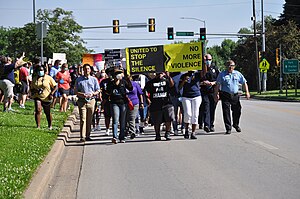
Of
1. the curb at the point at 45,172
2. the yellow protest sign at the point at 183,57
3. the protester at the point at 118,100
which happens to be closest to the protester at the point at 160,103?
the protester at the point at 118,100

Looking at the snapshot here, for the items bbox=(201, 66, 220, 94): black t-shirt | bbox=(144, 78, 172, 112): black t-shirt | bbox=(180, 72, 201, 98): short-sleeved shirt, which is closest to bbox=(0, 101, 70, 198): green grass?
bbox=(144, 78, 172, 112): black t-shirt

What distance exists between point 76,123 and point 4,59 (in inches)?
132

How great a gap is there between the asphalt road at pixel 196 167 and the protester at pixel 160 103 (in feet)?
1.61

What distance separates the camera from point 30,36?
67.3 metres

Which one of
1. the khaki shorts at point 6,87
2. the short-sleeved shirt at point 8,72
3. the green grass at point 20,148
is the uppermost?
the short-sleeved shirt at point 8,72

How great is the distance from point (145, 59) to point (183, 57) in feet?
3.54

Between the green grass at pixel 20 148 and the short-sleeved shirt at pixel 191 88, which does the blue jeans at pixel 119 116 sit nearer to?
the green grass at pixel 20 148

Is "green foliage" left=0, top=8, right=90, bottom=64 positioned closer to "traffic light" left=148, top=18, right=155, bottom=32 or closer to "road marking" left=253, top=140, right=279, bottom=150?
"traffic light" left=148, top=18, right=155, bottom=32

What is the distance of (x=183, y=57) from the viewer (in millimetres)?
15406

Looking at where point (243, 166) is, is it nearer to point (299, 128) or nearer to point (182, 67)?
point (182, 67)

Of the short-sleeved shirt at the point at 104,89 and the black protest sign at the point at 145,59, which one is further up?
the black protest sign at the point at 145,59

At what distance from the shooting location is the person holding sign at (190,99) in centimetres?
1433

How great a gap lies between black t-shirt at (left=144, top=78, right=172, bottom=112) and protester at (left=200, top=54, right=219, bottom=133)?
5.24 feet

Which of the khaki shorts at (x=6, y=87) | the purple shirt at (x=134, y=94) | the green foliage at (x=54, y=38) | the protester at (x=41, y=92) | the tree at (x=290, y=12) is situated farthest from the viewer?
the tree at (x=290, y=12)
